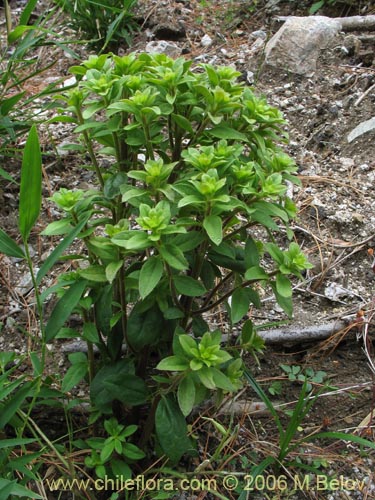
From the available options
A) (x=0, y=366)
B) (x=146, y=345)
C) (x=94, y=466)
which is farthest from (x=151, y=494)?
(x=0, y=366)

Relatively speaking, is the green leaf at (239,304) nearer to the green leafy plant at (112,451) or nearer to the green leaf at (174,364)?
the green leaf at (174,364)

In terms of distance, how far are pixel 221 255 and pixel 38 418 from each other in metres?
0.81

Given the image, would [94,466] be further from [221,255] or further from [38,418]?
[221,255]

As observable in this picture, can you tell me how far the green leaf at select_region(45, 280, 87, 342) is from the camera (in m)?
1.46

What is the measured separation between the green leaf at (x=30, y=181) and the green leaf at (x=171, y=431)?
1.90 feet

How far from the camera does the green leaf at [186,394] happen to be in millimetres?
1361

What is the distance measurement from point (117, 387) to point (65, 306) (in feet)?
0.83

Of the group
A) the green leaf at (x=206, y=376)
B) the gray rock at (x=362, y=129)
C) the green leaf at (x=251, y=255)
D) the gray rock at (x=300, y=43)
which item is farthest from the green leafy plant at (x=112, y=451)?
the gray rock at (x=300, y=43)

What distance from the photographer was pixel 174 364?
1.38 meters

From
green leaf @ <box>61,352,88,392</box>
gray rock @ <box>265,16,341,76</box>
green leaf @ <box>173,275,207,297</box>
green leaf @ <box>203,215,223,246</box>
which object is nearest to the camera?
green leaf @ <box>203,215,223,246</box>

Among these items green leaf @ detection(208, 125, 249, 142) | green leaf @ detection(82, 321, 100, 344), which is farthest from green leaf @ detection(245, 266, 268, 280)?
green leaf @ detection(82, 321, 100, 344)

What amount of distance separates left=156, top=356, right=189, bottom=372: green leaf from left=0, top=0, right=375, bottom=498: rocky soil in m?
0.50

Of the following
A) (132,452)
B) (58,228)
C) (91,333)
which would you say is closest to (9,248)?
(58,228)

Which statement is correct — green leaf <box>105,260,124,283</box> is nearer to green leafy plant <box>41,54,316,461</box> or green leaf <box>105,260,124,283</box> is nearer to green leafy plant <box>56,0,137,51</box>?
green leafy plant <box>41,54,316,461</box>
